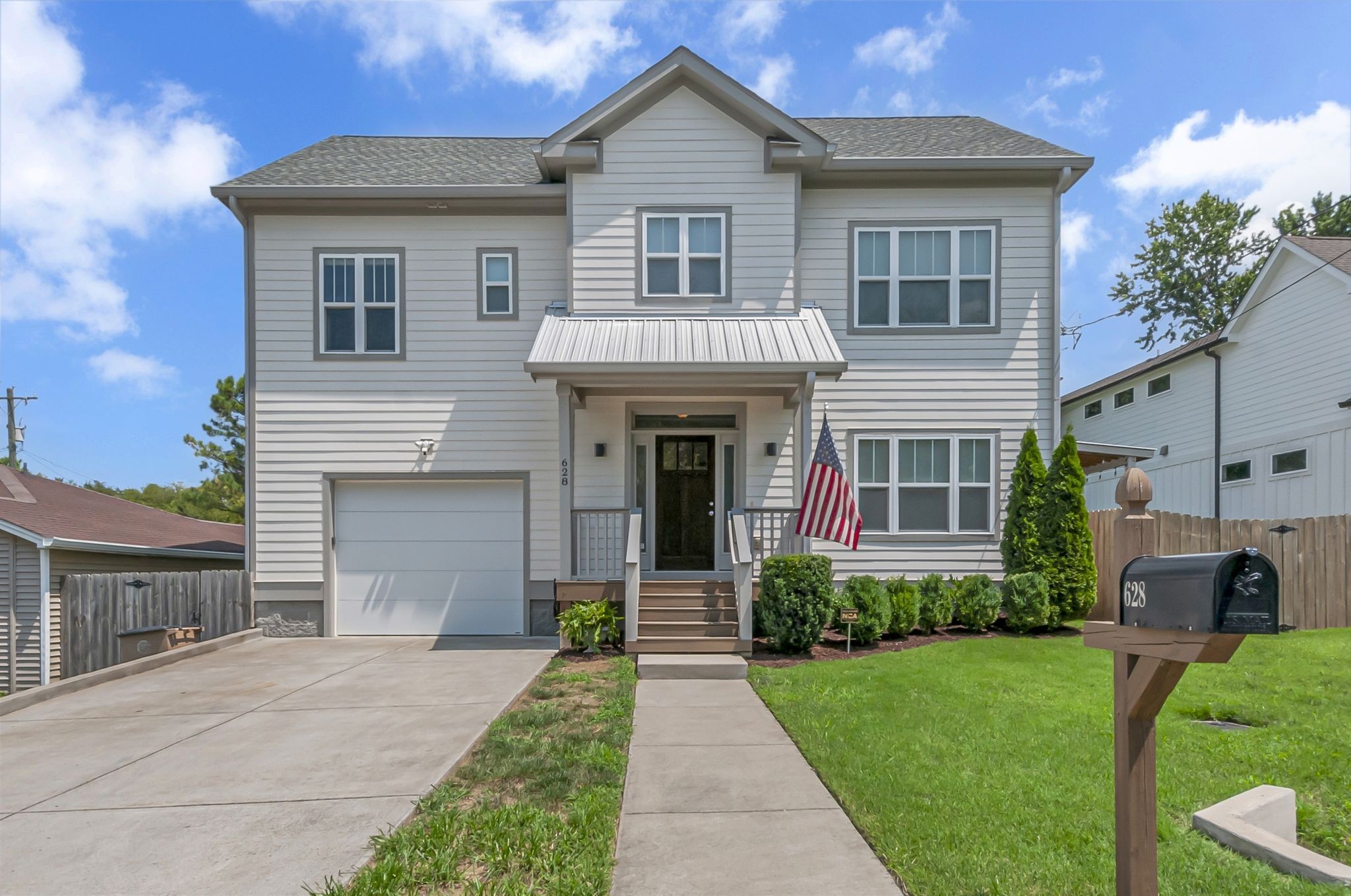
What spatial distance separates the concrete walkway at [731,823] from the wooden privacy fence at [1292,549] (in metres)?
6.84

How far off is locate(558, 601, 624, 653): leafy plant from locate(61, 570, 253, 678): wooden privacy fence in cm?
530

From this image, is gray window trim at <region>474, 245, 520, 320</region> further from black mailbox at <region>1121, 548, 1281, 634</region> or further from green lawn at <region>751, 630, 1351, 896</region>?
black mailbox at <region>1121, 548, 1281, 634</region>

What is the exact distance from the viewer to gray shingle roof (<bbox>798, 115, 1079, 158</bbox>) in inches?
455

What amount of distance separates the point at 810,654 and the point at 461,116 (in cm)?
1256

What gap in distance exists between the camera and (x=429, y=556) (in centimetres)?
1173

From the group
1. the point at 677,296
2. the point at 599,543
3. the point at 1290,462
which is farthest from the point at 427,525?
the point at 1290,462

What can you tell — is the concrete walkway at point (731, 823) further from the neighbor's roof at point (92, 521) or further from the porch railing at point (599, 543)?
the neighbor's roof at point (92, 521)

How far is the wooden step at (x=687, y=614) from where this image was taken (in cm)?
956

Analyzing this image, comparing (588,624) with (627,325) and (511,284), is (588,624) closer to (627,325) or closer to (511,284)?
(627,325)

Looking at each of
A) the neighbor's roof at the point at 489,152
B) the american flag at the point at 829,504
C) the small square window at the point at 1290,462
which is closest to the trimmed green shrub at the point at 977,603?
the american flag at the point at 829,504

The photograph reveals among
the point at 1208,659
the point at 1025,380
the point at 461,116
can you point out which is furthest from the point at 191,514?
the point at 1208,659

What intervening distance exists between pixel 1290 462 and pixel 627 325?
1316 cm

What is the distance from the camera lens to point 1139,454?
1245 cm

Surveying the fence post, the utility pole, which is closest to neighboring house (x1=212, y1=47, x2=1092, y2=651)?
the fence post
